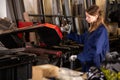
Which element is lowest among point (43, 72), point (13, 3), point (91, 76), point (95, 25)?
point (91, 76)

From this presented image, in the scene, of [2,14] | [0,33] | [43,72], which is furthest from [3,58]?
[2,14]

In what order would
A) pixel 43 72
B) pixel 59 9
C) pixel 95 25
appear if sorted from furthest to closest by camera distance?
pixel 59 9 → pixel 95 25 → pixel 43 72

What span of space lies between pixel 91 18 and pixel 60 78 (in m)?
1.13

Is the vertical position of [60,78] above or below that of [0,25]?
below

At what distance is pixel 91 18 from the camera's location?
97.6 inches

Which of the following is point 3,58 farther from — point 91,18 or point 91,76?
point 91,18

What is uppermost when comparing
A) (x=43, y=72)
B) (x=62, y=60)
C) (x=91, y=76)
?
(x=43, y=72)

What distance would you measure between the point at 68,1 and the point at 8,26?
6.82ft

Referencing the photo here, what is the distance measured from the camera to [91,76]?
5.51 ft

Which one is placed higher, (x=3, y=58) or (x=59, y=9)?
(x=59, y=9)

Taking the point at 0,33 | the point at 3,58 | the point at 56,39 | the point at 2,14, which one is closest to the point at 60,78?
the point at 3,58

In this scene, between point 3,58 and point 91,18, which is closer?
point 3,58

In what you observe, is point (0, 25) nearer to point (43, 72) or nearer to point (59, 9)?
point (43, 72)

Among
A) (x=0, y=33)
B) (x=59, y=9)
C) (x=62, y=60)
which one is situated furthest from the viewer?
(x=59, y=9)
